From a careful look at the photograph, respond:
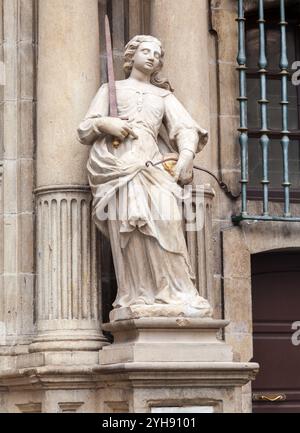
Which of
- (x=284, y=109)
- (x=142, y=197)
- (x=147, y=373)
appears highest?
(x=284, y=109)

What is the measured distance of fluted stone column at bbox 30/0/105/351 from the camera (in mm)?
13805

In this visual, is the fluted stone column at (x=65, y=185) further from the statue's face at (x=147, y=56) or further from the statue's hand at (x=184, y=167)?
the statue's hand at (x=184, y=167)

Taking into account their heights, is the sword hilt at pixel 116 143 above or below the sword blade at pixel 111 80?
below

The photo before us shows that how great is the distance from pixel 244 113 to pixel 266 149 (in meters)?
0.39

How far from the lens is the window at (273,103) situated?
15484 mm

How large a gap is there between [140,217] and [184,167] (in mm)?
633

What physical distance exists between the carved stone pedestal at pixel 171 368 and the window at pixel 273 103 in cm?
236

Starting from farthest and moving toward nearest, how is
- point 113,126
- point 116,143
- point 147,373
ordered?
point 116,143 < point 113,126 < point 147,373

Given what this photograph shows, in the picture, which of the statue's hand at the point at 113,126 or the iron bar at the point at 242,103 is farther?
the iron bar at the point at 242,103

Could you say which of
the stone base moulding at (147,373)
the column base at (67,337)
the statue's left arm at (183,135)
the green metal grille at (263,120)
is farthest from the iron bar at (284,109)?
the column base at (67,337)

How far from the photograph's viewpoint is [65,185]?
13938 mm

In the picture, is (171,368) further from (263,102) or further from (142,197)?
(263,102)

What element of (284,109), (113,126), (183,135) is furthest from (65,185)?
(284,109)
